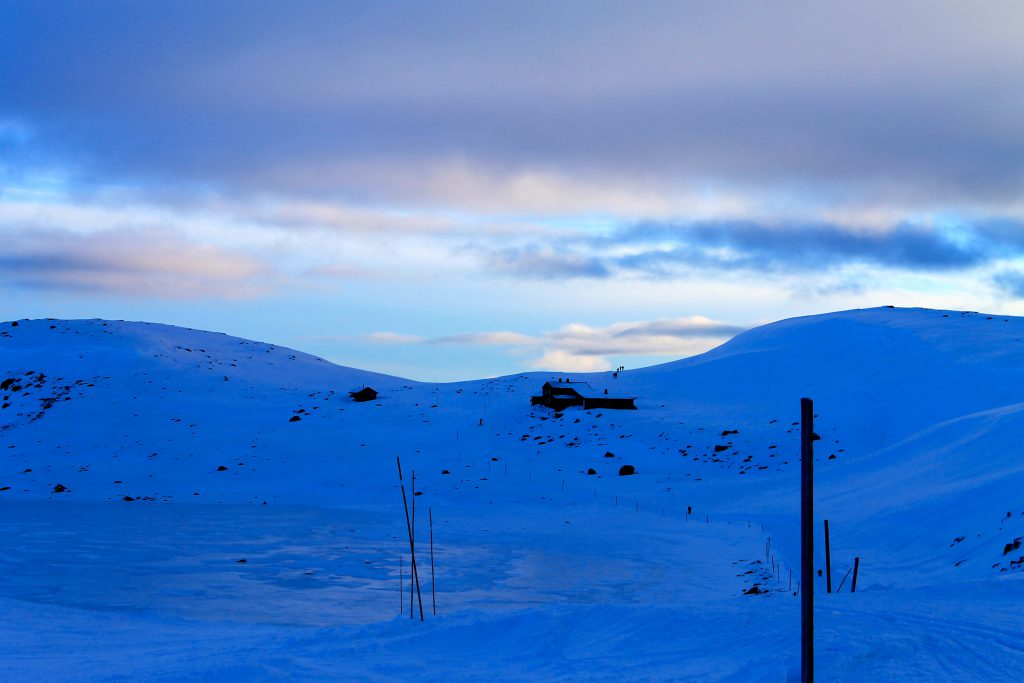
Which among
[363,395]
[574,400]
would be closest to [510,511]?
[574,400]

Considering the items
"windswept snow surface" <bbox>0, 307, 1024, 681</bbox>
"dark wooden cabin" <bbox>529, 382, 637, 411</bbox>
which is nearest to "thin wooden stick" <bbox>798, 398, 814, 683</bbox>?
"windswept snow surface" <bbox>0, 307, 1024, 681</bbox>

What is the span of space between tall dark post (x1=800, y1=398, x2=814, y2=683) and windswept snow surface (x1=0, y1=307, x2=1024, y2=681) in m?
1.65

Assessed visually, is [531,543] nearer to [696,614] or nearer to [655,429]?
[696,614]

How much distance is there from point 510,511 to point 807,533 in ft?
105

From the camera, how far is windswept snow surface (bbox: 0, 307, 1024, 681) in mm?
12547

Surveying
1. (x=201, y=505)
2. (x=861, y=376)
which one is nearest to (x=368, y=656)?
(x=201, y=505)

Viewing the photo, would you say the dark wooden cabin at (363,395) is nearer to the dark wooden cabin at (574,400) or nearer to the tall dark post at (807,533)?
the dark wooden cabin at (574,400)

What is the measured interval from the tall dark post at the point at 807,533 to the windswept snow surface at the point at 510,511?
165 centimetres

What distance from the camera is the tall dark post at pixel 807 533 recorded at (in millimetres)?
7822

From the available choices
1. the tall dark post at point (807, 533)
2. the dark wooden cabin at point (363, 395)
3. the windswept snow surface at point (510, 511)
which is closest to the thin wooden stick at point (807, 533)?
the tall dark post at point (807, 533)

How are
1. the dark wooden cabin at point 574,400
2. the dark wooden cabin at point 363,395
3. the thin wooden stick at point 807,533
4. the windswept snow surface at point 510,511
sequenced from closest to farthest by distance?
the thin wooden stick at point 807,533, the windswept snow surface at point 510,511, the dark wooden cabin at point 574,400, the dark wooden cabin at point 363,395

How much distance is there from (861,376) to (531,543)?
34185mm

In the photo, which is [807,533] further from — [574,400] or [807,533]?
[574,400]

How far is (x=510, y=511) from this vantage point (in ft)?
130
